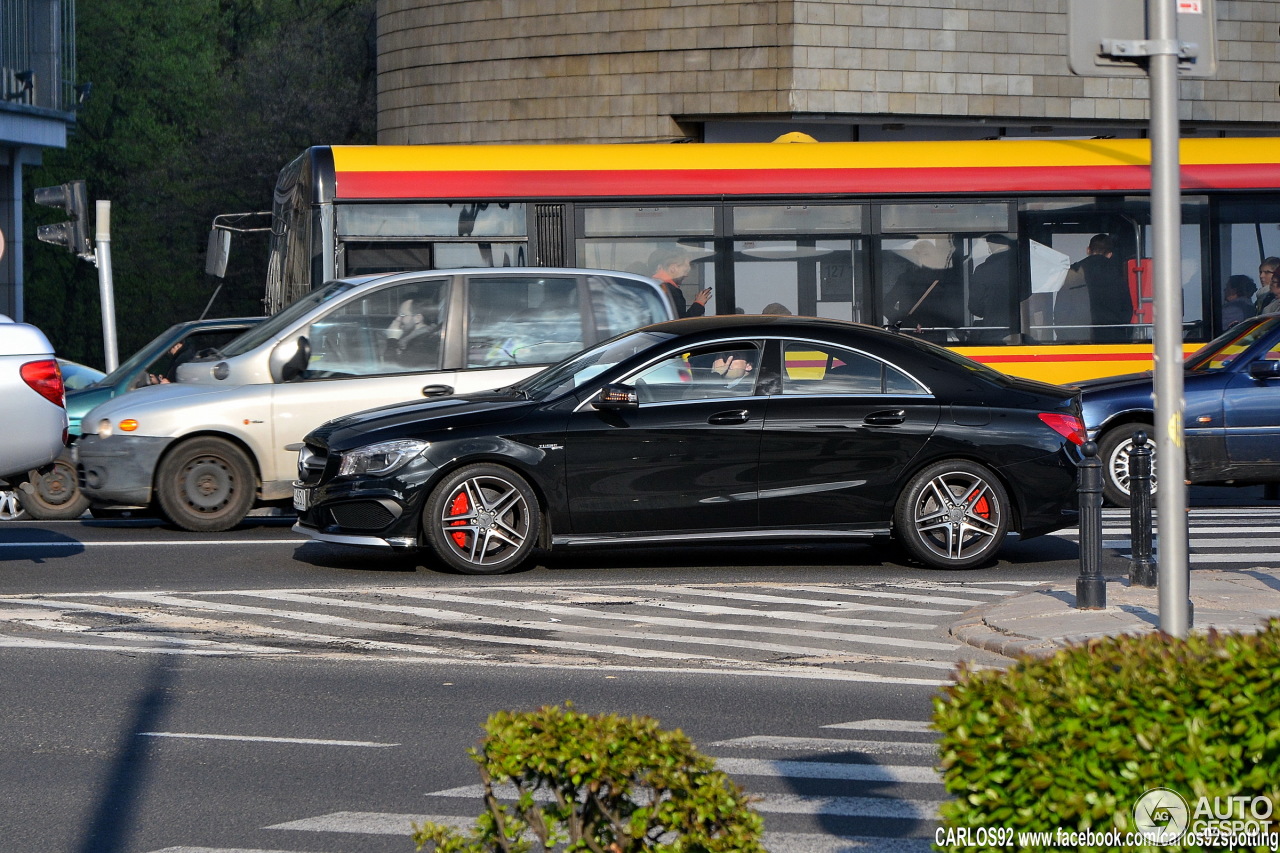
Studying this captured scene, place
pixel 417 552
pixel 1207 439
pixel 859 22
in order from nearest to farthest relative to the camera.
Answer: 1. pixel 417 552
2. pixel 1207 439
3. pixel 859 22

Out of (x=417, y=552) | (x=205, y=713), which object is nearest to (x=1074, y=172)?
(x=417, y=552)

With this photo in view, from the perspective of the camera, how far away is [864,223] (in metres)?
16.2

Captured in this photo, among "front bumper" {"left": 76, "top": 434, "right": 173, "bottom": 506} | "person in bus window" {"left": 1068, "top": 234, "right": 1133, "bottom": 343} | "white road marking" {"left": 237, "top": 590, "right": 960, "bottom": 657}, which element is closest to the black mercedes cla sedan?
"white road marking" {"left": 237, "top": 590, "right": 960, "bottom": 657}

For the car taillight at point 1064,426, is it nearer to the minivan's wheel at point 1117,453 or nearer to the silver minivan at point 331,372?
the silver minivan at point 331,372

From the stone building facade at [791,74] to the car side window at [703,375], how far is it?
16.6m

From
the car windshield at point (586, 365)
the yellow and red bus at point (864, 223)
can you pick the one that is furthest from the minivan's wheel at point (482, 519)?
the yellow and red bus at point (864, 223)

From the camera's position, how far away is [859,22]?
27391 millimetres

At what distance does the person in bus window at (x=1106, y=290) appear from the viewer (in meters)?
16.5

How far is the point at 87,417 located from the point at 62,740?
22.6 feet

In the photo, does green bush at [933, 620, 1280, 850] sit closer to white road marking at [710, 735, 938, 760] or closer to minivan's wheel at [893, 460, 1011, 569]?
white road marking at [710, 735, 938, 760]

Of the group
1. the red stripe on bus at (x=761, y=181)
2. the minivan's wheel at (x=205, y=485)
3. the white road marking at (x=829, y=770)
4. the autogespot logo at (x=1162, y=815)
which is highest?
the red stripe on bus at (x=761, y=181)

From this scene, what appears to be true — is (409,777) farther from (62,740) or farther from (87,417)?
(87,417)

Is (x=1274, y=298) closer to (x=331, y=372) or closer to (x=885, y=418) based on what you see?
(x=885, y=418)

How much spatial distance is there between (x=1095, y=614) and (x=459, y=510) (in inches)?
157
